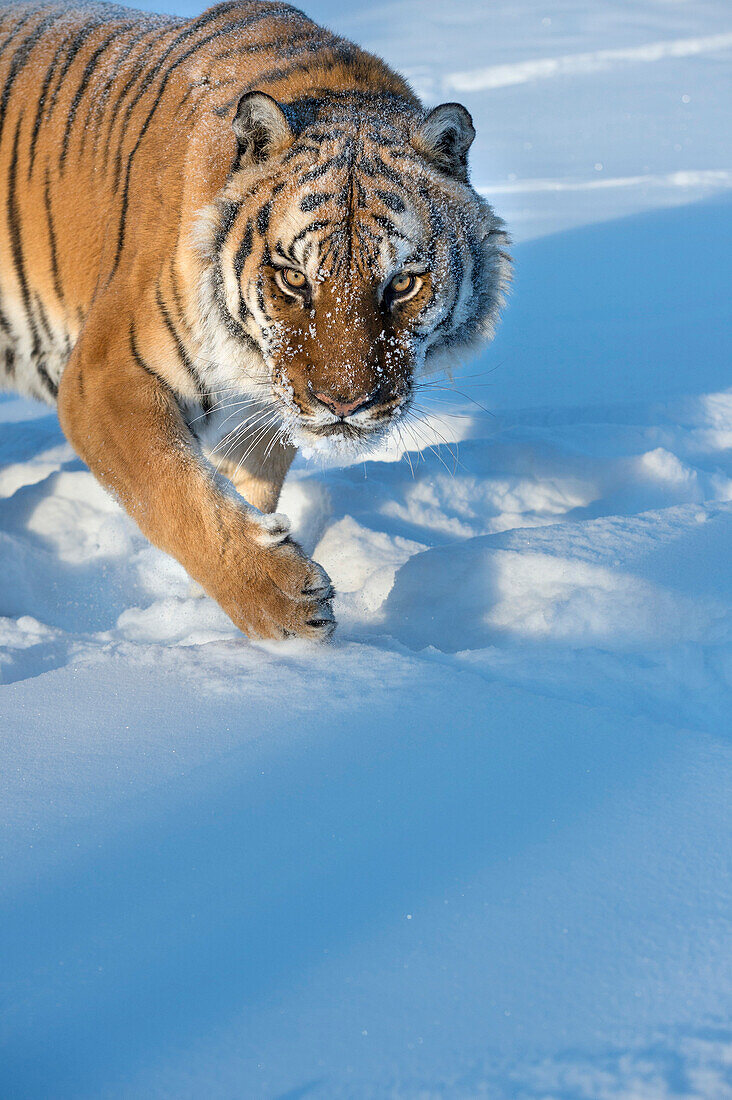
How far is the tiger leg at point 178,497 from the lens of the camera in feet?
6.03

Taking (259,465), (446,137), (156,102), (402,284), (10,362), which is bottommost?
(259,465)

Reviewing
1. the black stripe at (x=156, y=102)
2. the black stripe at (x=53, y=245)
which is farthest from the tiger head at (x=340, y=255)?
the black stripe at (x=53, y=245)

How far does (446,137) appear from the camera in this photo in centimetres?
211

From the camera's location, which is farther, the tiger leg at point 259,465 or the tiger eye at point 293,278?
the tiger leg at point 259,465

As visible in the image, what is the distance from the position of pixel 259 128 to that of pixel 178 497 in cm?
81

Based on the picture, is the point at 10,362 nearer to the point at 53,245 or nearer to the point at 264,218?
the point at 53,245

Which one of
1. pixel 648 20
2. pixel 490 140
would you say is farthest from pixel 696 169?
pixel 648 20

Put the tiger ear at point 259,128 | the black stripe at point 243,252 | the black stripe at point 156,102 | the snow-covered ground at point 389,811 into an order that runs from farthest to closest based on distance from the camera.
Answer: the black stripe at point 156,102, the black stripe at point 243,252, the tiger ear at point 259,128, the snow-covered ground at point 389,811

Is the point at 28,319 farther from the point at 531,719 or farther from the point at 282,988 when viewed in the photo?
the point at 282,988

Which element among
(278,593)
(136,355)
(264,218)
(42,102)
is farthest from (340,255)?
(42,102)

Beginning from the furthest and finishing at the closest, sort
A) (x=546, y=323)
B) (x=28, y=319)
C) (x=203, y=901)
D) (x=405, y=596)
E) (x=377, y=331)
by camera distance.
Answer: (x=546, y=323), (x=28, y=319), (x=405, y=596), (x=377, y=331), (x=203, y=901)

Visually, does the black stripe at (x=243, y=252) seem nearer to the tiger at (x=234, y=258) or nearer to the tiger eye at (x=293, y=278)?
the tiger at (x=234, y=258)

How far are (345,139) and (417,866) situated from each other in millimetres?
1559

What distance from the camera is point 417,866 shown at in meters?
1.14
